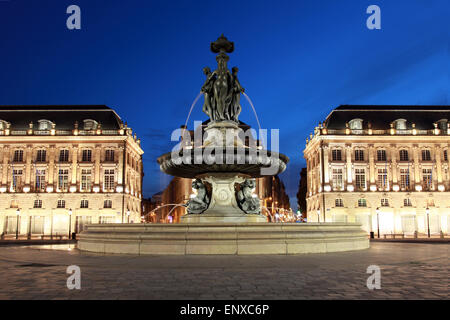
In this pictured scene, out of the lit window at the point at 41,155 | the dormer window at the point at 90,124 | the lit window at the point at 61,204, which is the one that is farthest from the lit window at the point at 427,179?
the lit window at the point at 41,155

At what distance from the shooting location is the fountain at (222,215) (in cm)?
1161

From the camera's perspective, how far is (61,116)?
63.9 meters

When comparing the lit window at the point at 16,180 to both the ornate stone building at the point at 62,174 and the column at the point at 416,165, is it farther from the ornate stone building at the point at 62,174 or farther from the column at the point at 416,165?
the column at the point at 416,165

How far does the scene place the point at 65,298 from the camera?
5840mm

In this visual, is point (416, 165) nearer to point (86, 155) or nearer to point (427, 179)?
point (427, 179)

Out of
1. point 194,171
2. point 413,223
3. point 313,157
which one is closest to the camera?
point 194,171

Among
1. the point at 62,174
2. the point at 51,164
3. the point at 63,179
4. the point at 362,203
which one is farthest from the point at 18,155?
the point at 362,203

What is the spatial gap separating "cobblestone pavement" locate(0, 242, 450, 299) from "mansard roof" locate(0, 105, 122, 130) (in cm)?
5476

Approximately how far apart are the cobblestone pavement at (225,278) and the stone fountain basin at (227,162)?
443cm

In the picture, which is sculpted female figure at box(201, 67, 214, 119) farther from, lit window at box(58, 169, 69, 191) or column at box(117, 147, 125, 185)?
lit window at box(58, 169, 69, 191)

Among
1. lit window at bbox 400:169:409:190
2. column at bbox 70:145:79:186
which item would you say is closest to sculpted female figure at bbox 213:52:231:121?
column at bbox 70:145:79:186
